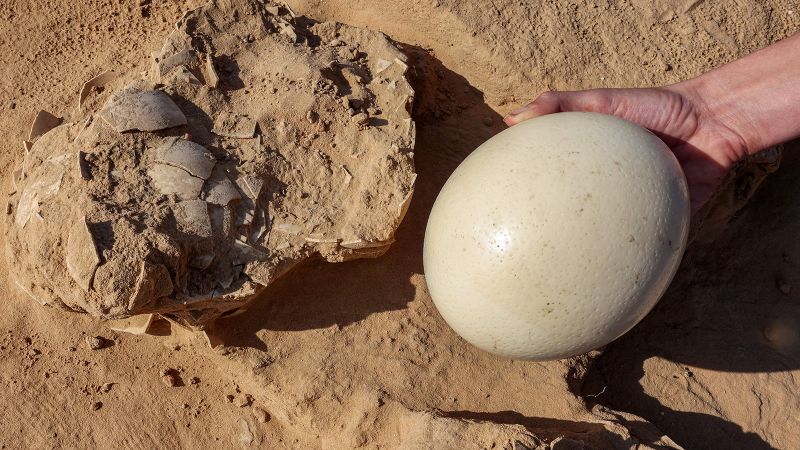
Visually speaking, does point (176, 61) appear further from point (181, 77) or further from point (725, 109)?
point (725, 109)

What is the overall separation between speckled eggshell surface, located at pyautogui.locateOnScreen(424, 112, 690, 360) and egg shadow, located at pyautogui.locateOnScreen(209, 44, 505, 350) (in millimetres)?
328

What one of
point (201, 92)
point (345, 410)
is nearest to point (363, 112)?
point (201, 92)

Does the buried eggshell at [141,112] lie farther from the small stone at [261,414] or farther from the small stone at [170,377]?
the small stone at [261,414]

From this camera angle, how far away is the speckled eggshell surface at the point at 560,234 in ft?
5.33

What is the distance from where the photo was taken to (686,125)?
230 centimetres

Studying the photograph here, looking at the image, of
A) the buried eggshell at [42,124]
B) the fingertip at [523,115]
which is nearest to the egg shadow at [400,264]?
the fingertip at [523,115]

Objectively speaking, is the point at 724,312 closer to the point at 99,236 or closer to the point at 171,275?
the point at 171,275

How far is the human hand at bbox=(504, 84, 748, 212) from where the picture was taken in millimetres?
2201

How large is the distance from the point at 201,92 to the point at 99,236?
0.58 m

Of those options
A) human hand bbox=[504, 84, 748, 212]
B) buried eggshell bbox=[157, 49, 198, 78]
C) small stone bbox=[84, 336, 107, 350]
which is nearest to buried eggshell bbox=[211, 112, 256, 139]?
buried eggshell bbox=[157, 49, 198, 78]

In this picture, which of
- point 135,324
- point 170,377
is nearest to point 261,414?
point 170,377

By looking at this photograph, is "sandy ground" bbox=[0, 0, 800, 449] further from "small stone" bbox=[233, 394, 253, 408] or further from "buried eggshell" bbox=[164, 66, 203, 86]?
"buried eggshell" bbox=[164, 66, 203, 86]

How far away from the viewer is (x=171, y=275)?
171cm

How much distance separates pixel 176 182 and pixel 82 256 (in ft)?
1.04
